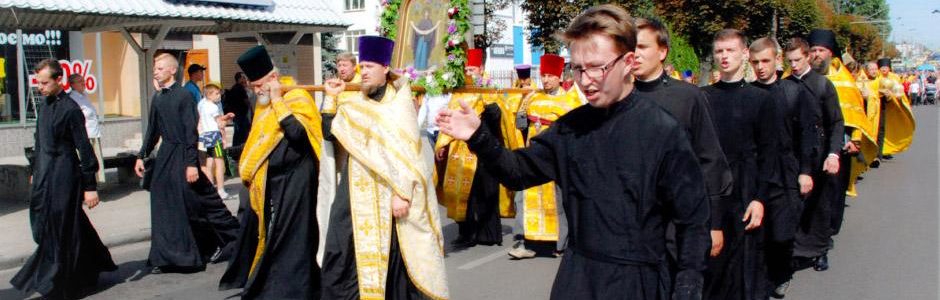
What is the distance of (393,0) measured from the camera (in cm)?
832

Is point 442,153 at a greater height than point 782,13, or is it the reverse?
point 782,13

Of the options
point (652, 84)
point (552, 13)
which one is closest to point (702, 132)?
point (652, 84)

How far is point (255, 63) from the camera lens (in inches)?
246

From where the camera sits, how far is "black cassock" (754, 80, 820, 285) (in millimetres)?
5992

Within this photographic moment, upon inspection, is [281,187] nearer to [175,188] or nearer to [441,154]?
[175,188]

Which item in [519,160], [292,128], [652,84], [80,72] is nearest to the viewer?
[519,160]

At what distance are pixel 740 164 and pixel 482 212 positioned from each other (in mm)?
4028

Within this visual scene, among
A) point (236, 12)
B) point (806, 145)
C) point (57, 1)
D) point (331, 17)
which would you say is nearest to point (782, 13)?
point (331, 17)

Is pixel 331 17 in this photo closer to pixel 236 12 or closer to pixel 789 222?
pixel 236 12

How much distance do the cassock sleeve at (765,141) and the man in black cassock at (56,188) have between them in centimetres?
430

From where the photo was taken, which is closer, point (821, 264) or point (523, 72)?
point (821, 264)

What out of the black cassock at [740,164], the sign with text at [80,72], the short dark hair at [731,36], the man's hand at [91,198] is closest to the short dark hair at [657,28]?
the black cassock at [740,164]

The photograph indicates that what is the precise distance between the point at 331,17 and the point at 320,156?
11.8 meters

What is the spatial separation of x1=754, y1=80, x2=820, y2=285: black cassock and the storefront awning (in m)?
9.23
